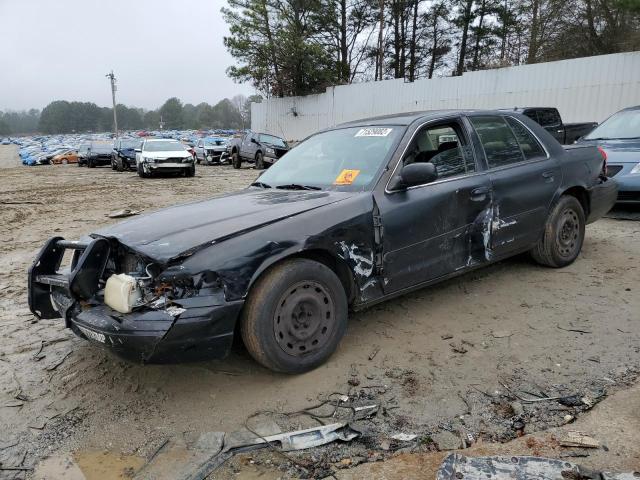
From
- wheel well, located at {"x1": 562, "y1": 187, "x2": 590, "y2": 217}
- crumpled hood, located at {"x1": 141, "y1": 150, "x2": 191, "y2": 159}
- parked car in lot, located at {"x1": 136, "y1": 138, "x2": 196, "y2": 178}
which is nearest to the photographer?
wheel well, located at {"x1": 562, "y1": 187, "x2": 590, "y2": 217}

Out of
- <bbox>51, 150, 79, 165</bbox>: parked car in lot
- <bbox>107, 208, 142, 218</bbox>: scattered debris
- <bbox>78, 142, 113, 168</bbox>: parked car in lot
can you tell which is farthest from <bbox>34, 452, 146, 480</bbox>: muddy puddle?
<bbox>51, 150, 79, 165</bbox>: parked car in lot

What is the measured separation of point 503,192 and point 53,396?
3584mm

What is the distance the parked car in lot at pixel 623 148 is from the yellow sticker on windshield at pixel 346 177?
5.08 m

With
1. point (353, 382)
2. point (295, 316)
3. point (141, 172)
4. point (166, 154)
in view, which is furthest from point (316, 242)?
→ point (141, 172)

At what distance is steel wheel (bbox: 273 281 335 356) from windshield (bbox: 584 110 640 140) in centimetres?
685

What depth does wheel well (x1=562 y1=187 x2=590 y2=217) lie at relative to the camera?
497 centimetres

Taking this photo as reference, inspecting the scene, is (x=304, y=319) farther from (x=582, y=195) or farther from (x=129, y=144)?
(x=129, y=144)

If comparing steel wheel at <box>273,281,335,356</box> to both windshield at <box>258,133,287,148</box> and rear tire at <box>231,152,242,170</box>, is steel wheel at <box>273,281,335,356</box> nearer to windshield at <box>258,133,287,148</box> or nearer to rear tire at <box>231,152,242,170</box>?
windshield at <box>258,133,287,148</box>

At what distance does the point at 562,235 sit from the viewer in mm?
4898

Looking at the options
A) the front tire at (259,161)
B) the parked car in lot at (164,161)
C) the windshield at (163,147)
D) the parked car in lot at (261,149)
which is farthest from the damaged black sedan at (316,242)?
the front tire at (259,161)

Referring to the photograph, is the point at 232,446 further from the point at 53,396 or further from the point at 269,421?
the point at 53,396

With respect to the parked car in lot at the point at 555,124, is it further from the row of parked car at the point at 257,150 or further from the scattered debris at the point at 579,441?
the scattered debris at the point at 579,441

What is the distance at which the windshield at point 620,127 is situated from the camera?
309 inches

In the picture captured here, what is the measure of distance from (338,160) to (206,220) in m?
1.25
